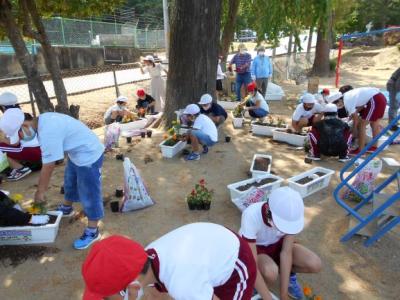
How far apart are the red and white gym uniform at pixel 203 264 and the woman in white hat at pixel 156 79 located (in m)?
6.87

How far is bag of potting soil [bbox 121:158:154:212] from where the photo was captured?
3.87 m

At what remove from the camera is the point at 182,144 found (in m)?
5.95

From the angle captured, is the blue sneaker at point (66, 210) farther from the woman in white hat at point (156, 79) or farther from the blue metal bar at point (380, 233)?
the woman in white hat at point (156, 79)

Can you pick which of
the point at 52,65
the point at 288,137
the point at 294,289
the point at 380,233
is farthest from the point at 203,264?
the point at 52,65

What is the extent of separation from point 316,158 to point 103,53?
17482 mm

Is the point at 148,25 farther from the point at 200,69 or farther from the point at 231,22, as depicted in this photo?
the point at 200,69

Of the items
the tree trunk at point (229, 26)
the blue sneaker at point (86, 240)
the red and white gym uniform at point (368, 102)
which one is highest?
the tree trunk at point (229, 26)

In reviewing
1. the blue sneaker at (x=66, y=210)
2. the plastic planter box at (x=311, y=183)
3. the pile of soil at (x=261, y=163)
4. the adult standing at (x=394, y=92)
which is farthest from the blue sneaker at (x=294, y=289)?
the adult standing at (x=394, y=92)

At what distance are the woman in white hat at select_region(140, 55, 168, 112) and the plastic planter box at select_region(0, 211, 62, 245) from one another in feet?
17.8

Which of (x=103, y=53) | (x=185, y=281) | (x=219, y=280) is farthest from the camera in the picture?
(x=103, y=53)

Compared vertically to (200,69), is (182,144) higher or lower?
lower

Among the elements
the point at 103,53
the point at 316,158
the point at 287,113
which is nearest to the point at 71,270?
the point at 316,158

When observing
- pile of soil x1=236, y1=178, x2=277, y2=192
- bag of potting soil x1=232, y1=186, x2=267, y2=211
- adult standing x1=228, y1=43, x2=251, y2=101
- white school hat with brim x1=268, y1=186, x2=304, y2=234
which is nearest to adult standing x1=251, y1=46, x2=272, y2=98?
adult standing x1=228, y1=43, x2=251, y2=101

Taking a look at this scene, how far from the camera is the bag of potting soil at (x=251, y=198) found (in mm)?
3807
